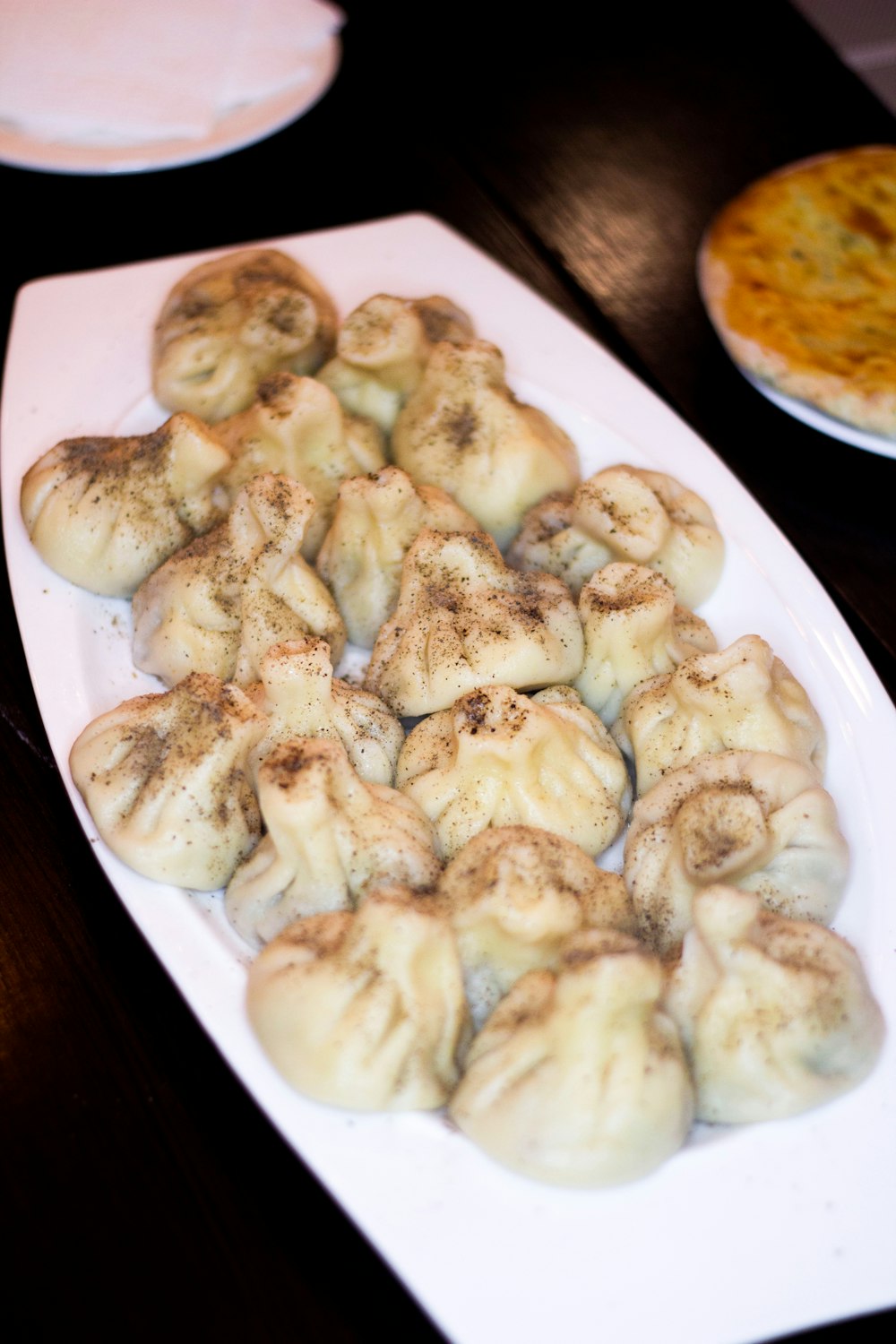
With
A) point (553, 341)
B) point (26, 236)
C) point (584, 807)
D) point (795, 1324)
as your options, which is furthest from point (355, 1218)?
point (26, 236)

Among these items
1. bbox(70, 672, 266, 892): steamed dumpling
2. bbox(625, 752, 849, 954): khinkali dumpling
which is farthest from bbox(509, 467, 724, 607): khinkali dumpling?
bbox(70, 672, 266, 892): steamed dumpling

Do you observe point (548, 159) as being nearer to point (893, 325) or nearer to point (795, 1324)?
point (893, 325)

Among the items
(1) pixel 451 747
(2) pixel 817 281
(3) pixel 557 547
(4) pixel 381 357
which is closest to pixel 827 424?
(2) pixel 817 281

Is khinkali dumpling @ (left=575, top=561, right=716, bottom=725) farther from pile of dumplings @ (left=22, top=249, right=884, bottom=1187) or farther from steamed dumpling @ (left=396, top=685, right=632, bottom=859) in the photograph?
steamed dumpling @ (left=396, top=685, right=632, bottom=859)

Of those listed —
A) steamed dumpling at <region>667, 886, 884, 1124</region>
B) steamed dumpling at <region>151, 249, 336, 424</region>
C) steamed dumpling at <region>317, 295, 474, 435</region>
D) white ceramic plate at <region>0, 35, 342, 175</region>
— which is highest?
white ceramic plate at <region>0, 35, 342, 175</region>

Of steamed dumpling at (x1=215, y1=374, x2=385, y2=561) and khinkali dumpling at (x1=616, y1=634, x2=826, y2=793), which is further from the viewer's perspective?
steamed dumpling at (x1=215, y1=374, x2=385, y2=561)

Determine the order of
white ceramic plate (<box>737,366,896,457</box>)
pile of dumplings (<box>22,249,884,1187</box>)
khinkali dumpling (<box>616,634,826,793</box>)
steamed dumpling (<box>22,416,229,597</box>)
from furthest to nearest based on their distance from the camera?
white ceramic plate (<box>737,366,896,457</box>) → steamed dumpling (<box>22,416,229,597</box>) → khinkali dumpling (<box>616,634,826,793</box>) → pile of dumplings (<box>22,249,884,1187</box>)

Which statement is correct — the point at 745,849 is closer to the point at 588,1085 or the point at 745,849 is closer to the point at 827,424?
the point at 588,1085
